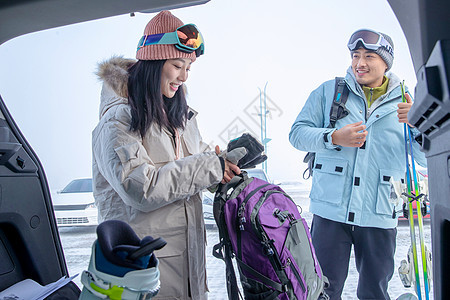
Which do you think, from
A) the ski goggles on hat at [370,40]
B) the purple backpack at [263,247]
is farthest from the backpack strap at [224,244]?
the ski goggles on hat at [370,40]

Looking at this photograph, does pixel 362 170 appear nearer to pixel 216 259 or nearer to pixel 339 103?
pixel 339 103

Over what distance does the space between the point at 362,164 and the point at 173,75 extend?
87 cm

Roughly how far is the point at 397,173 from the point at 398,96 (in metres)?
0.33

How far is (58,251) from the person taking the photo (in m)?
1.25

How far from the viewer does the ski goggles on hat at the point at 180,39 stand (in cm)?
114

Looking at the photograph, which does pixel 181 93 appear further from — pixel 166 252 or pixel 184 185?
pixel 166 252

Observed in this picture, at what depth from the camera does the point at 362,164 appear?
1.45 meters

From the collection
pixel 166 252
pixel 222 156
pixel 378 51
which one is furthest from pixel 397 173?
pixel 166 252

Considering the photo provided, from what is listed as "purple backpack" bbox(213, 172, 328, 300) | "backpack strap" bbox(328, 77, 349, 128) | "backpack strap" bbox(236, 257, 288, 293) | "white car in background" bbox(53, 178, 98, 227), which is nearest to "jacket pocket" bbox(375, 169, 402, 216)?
"backpack strap" bbox(328, 77, 349, 128)

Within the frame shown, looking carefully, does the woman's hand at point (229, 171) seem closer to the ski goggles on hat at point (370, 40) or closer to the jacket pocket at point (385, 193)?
the jacket pocket at point (385, 193)

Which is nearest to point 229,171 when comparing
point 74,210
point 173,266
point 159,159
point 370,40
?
point 159,159

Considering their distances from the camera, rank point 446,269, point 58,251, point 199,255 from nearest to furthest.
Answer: point 446,269 → point 199,255 → point 58,251

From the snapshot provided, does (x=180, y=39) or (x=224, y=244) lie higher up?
(x=180, y=39)

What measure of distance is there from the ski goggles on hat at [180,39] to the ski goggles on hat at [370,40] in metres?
0.76
